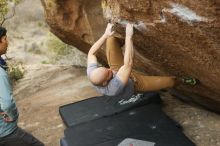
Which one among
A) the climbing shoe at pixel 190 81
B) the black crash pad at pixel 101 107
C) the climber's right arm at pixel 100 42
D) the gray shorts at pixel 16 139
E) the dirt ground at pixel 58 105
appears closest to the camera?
the gray shorts at pixel 16 139

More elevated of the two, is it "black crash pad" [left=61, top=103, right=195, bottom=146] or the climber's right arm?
the climber's right arm

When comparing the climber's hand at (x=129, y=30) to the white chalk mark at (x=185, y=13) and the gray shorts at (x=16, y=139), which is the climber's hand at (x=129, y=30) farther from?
the gray shorts at (x=16, y=139)

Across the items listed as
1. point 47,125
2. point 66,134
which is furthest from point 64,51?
point 66,134

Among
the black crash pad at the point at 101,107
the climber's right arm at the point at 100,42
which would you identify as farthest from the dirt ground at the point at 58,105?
the climber's right arm at the point at 100,42

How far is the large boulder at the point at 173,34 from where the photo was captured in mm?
4473

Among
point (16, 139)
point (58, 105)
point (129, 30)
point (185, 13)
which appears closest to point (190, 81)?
point (129, 30)

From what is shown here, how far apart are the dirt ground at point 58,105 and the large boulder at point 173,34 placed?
30 cm

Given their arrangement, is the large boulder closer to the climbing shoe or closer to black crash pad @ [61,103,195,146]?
the climbing shoe

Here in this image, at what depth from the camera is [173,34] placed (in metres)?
5.05

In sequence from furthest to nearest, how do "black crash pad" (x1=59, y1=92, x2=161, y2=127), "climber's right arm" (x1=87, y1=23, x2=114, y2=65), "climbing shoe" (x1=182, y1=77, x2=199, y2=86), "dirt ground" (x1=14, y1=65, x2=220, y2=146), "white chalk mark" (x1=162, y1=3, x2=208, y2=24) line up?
"black crash pad" (x1=59, y1=92, x2=161, y2=127), "dirt ground" (x1=14, y1=65, x2=220, y2=146), "climbing shoe" (x1=182, y1=77, x2=199, y2=86), "climber's right arm" (x1=87, y1=23, x2=114, y2=65), "white chalk mark" (x1=162, y1=3, x2=208, y2=24)

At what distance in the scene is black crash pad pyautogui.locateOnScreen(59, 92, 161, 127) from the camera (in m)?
6.81

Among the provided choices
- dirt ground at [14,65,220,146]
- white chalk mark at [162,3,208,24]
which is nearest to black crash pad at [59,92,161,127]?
dirt ground at [14,65,220,146]

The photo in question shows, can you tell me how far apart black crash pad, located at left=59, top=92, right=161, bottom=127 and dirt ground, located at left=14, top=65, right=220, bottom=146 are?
0.91 feet

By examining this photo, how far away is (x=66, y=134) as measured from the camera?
6.30 m
